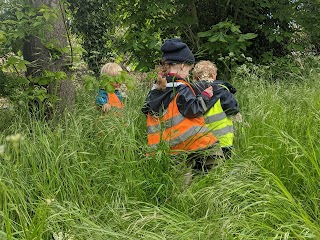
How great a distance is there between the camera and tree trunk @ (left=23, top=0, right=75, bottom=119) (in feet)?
11.4

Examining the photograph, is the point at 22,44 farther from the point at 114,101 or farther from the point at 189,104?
the point at 189,104

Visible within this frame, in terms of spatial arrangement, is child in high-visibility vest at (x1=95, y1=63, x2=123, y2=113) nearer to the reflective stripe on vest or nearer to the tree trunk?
the tree trunk

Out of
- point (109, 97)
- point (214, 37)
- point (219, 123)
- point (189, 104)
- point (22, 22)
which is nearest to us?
point (189, 104)

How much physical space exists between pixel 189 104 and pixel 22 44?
1.68 metres

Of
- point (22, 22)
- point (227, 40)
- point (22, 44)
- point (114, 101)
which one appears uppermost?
point (22, 22)

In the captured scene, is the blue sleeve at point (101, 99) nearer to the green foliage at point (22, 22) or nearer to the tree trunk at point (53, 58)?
the tree trunk at point (53, 58)

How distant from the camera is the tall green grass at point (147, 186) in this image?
6.29 ft

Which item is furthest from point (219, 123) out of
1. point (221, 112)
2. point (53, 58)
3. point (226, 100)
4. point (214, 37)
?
point (214, 37)

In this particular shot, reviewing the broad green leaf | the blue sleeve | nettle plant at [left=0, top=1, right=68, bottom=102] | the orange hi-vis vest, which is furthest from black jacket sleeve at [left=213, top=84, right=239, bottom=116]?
the broad green leaf

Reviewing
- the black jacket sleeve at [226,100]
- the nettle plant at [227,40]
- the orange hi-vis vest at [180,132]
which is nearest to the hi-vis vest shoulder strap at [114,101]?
the orange hi-vis vest at [180,132]

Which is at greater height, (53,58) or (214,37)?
(53,58)

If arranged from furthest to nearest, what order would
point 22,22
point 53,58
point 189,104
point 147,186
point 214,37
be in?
point 214,37
point 53,58
point 22,22
point 189,104
point 147,186

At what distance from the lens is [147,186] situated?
2.40m

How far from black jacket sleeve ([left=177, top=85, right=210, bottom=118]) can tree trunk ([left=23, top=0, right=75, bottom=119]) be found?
1.25m
